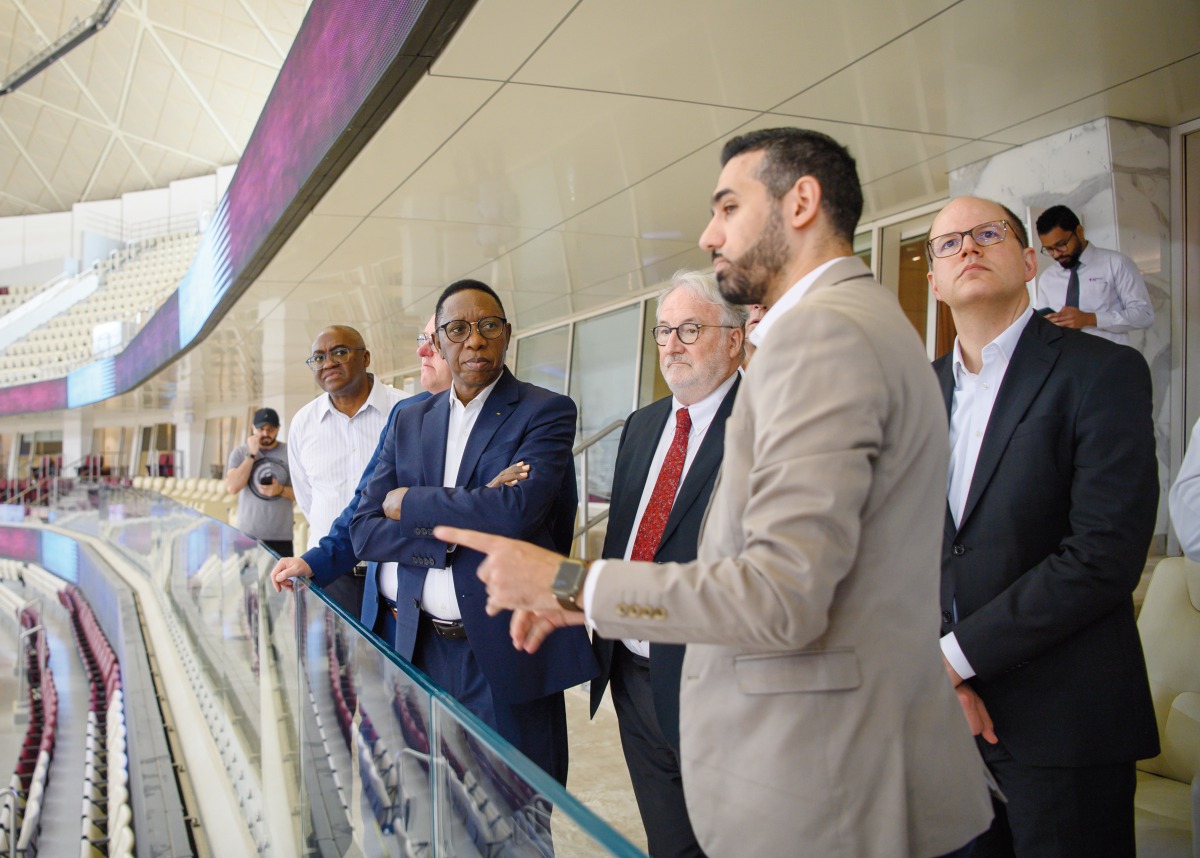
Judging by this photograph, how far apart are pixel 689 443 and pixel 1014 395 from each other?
69cm

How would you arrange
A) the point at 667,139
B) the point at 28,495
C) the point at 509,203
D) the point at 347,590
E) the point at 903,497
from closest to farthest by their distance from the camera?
1. the point at 903,497
2. the point at 347,590
3. the point at 667,139
4. the point at 509,203
5. the point at 28,495

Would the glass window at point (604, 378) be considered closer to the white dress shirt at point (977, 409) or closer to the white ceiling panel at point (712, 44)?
the white ceiling panel at point (712, 44)

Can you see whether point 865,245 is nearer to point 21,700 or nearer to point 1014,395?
point 1014,395

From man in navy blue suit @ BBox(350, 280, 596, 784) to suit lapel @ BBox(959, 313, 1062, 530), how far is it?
3.09ft

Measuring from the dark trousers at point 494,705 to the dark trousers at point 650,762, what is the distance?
0.20 metres

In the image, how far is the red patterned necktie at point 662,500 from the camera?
6.16ft

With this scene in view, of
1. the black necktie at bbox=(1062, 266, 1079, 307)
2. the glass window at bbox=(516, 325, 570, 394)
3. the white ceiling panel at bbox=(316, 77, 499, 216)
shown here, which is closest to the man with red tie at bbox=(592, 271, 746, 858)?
the white ceiling panel at bbox=(316, 77, 499, 216)

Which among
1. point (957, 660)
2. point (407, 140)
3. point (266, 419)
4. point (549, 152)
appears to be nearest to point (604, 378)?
point (266, 419)

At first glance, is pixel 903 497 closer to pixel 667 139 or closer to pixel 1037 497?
pixel 1037 497

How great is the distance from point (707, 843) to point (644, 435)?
3.77 ft

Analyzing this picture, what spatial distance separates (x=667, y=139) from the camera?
13.4ft

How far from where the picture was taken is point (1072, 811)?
152 centimetres

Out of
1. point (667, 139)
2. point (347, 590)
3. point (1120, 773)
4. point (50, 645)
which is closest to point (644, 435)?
point (1120, 773)

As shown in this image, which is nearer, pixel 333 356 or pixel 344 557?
pixel 344 557
